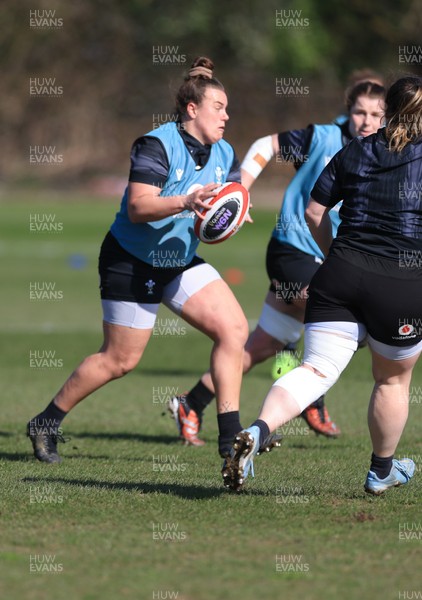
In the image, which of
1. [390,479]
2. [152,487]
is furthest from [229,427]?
[390,479]

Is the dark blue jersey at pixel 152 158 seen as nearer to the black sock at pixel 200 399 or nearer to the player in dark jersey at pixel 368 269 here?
the player in dark jersey at pixel 368 269

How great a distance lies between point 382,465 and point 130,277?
2.04 metres

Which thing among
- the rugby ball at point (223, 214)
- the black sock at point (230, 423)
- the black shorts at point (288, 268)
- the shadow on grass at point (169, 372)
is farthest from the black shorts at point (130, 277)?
the shadow on grass at point (169, 372)

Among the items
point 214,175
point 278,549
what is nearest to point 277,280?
point 214,175

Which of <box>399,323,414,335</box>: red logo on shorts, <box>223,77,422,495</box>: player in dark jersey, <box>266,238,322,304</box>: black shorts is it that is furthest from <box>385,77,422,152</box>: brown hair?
<box>266,238,322,304</box>: black shorts

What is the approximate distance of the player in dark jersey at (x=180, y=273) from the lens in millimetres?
6824

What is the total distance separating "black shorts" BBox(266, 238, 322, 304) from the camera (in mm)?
8148

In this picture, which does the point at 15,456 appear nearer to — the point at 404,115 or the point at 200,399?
the point at 200,399

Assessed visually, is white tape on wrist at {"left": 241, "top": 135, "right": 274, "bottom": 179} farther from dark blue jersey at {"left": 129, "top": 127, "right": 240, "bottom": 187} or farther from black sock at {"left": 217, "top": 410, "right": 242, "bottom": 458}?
black sock at {"left": 217, "top": 410, "right": 242, "bottom": 458}

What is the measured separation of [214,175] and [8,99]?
138 feet

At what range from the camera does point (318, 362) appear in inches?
216

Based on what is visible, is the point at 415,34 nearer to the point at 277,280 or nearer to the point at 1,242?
the point at 1,242

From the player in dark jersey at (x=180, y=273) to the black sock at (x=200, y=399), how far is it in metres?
1.14

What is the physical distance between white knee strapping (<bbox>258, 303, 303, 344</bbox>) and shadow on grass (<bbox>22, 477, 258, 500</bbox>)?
7.89 feet
